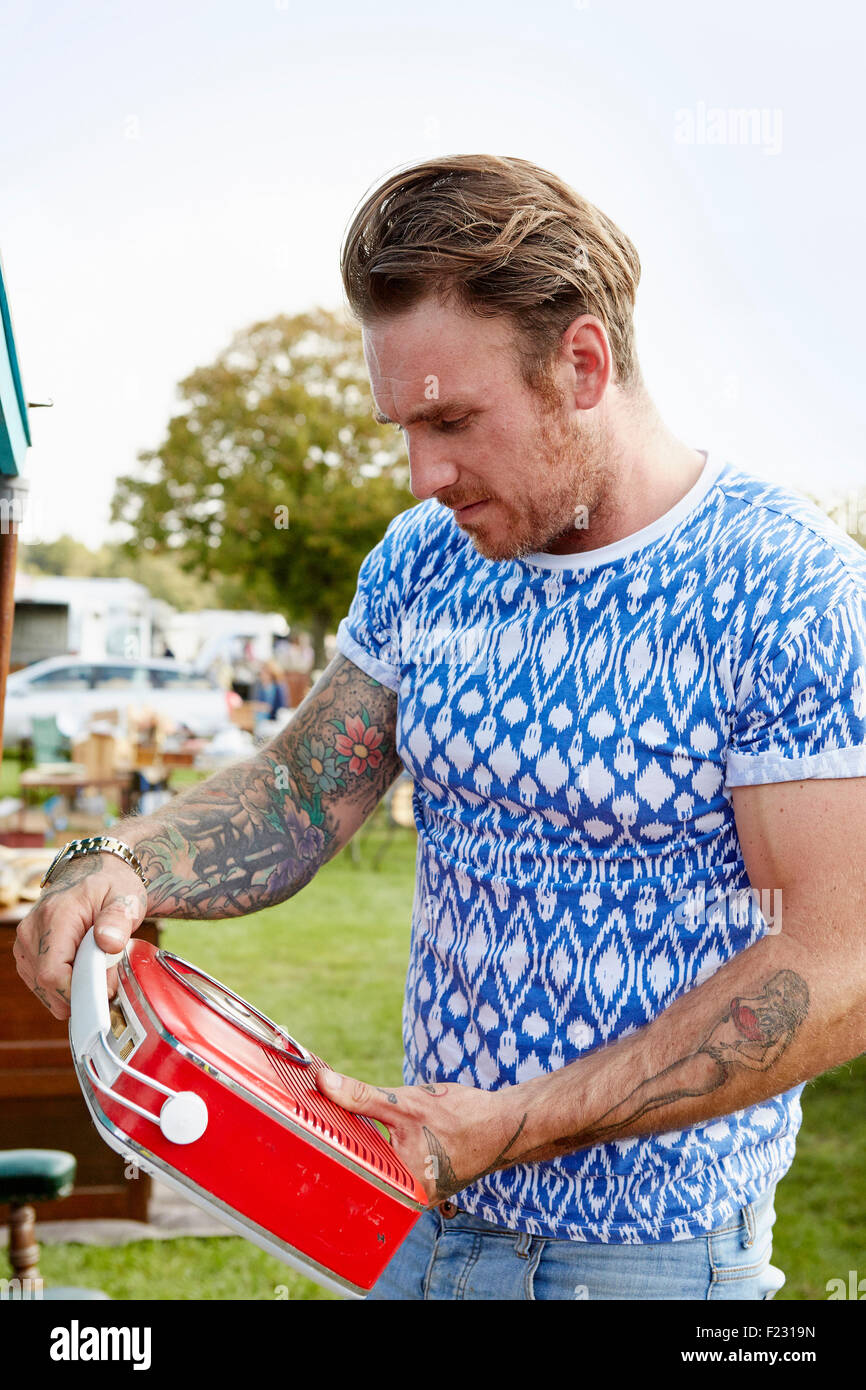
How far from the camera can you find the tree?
17.3 m

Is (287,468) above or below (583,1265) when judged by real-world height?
above

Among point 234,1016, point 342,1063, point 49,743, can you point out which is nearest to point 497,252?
point 234,1016

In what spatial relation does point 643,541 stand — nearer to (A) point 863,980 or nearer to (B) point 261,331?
(A) point 863,980

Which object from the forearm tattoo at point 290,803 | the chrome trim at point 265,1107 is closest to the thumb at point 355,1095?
the chrome trim at point 265,1107

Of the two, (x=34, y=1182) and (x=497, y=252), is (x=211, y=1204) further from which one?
(x=34, y=1182)

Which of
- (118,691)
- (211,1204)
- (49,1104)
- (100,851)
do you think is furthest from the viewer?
(118,691)

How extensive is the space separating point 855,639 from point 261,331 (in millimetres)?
18261

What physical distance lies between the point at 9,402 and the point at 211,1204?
103 centimetres

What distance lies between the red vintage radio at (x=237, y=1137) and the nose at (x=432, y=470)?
2.42 ft

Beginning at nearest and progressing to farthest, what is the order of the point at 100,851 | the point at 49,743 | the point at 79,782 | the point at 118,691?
the point at 100,851 → the point at 79,782 → the point at 49,743 → the point at 118,691

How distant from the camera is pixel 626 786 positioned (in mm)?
1513

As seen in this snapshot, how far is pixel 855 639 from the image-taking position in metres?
1.37
